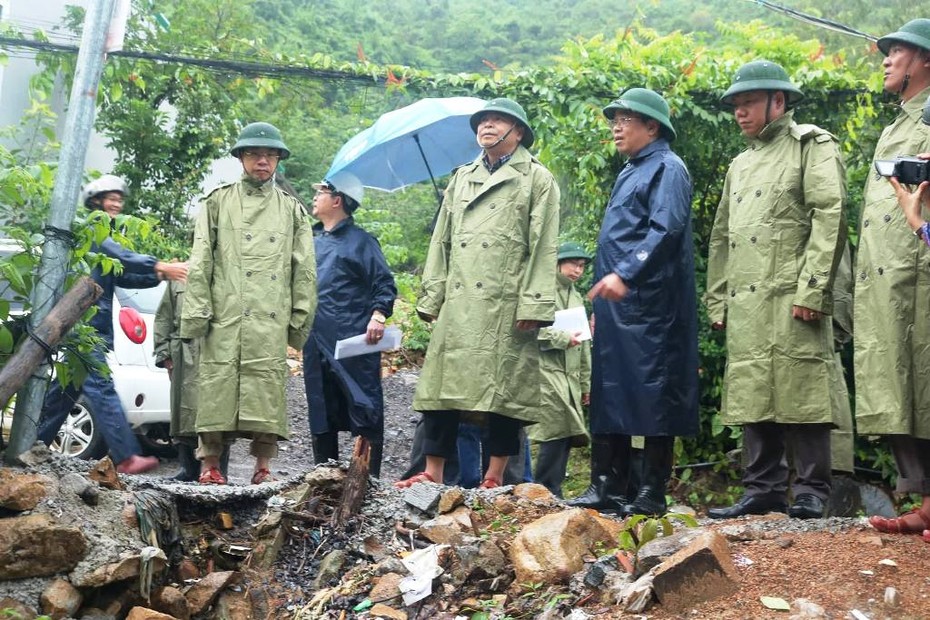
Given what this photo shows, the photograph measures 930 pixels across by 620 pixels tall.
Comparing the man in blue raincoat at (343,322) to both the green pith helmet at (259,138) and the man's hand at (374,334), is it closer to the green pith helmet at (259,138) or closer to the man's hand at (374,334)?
the man's hand at (374,334)

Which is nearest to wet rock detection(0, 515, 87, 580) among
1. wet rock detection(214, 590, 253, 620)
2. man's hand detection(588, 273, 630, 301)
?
wet rock detection(214, 590, 253, 620)

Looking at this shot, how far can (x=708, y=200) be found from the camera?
915 centimetres

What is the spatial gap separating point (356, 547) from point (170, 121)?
43.8 feet

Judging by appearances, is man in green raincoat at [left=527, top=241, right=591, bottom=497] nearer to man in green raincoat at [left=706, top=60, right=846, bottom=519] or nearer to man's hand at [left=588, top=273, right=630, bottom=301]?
man's hand at [left=588, top=273, right=630, bottom=301]

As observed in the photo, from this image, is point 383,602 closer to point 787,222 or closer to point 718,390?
point 787,222

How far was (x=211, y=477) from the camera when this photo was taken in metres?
6.62

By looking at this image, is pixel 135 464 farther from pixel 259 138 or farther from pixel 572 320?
pixel 572 320

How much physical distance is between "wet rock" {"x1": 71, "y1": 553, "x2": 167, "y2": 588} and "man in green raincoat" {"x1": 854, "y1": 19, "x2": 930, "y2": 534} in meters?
3.00

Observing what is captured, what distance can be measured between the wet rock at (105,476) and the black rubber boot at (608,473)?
221 cm

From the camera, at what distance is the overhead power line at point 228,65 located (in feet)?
36.5

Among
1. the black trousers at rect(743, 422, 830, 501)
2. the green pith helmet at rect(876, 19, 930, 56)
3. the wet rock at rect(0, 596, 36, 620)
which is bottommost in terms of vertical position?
the wet rock at rect(0, 596, 36, 620)

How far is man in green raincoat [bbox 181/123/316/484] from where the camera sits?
6.57 m

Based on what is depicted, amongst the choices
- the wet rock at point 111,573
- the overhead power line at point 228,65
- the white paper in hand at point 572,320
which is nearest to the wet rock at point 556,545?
the wet rock at point 111,573

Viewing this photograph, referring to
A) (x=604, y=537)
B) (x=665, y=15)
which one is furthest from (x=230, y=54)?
(x=665, y=15)
